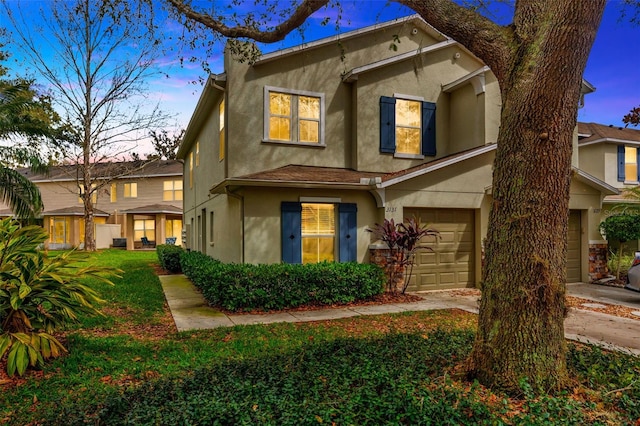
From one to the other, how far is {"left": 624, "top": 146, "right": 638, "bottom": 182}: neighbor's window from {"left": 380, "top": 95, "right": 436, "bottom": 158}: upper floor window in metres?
12.0

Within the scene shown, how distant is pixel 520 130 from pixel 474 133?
8.13m

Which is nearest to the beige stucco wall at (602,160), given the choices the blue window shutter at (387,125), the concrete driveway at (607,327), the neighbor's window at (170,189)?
the concrete driveway at (607,327)

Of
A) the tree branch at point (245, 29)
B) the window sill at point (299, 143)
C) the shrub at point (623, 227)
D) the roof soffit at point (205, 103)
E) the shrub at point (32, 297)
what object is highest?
the roof soffit at point (205, 103)

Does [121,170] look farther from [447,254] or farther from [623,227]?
[623,227]

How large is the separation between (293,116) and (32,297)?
733 cm

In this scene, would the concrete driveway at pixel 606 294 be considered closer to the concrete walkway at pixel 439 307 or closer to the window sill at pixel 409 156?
the concrete walkway at pixel 439 307

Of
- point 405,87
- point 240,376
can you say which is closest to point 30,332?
point 240,376

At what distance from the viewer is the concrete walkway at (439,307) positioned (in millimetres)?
6227

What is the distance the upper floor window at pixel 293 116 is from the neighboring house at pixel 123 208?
2123cm

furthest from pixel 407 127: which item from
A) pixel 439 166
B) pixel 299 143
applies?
pixel 299 143

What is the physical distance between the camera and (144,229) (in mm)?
31219

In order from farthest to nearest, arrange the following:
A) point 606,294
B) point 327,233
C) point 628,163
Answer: point 628,163 → point 327,233 → point 606,294

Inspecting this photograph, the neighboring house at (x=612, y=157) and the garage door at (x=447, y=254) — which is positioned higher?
the neighboring house at (x=612, y=157)

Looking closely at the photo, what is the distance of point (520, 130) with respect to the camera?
378cm
